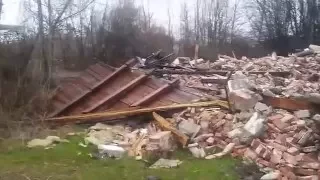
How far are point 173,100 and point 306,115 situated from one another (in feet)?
8.61

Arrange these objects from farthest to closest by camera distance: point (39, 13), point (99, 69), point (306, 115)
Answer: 1. point (39, 13)
2. point (99, 69)
3. point (306, 115)

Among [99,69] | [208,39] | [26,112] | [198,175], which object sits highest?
[208,39]

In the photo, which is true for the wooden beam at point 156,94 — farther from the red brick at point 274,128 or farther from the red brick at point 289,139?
the red brick at point 289,139

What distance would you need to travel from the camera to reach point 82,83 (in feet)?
32.3

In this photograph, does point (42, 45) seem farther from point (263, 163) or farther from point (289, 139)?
point (263, 163)

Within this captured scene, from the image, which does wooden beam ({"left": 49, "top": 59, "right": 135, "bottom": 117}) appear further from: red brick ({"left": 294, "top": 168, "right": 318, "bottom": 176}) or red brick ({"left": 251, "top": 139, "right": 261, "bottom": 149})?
red brick ({"left": 294, "top": 168, "right": 318, "bottom": 176})

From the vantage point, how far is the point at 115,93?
8.56 metres

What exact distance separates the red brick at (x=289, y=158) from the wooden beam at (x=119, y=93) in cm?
387

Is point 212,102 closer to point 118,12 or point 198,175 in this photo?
point 198,175

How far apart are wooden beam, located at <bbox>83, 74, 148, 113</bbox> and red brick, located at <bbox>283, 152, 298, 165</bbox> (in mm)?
3867

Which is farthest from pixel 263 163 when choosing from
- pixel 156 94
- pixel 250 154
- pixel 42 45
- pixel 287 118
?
pixel 42 45

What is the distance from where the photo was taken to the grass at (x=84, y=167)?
5206 mm

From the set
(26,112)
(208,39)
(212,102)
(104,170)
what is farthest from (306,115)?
(208,39)

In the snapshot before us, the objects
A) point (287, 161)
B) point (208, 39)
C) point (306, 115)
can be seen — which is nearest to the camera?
point (287, 161)
